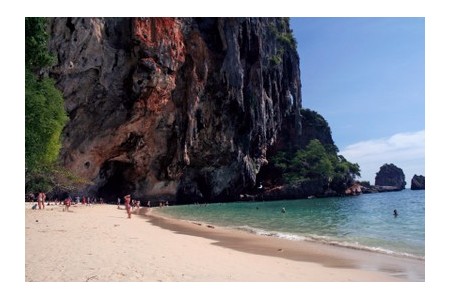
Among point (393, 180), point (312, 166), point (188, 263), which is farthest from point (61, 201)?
point (393, 180)

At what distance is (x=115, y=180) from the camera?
131 ft

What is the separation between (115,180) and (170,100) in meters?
12.2

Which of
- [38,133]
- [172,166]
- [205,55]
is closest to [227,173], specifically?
[172,166]

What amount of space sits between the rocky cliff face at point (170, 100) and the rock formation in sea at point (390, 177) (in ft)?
186

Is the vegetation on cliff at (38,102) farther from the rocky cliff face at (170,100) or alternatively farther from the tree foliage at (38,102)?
the rocky cliff face at (170,100)

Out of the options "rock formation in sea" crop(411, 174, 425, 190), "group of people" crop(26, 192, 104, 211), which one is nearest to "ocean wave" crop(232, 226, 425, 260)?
"group of people" crop(26, 192, 104, 211)

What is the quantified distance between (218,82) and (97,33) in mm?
16642

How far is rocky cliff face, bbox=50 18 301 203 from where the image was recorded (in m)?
28.5

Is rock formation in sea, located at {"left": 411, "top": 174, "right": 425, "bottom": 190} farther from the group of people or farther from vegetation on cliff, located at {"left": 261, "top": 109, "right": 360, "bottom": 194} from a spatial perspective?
the group of people

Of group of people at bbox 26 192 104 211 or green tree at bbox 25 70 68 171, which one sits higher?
green tree at bbox 25 70 68 171

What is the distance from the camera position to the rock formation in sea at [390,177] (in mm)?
96631

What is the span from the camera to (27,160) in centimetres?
1271

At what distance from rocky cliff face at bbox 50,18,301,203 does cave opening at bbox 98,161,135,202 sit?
13 centimetres
